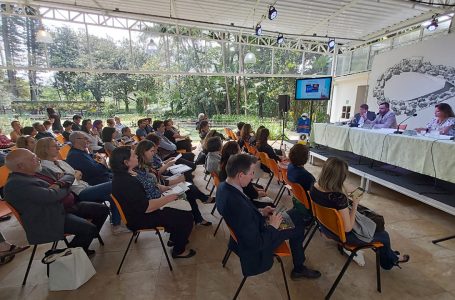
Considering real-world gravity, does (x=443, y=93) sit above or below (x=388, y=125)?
above

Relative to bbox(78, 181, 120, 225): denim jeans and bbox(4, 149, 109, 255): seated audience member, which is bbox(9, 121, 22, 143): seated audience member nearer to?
bbox(78, 181, 120, 225): denim jeans

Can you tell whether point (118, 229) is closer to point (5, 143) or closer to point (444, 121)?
point (5, 143)

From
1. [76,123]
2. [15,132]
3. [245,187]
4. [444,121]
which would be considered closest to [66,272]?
[245,187]

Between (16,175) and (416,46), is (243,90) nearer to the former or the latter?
(416,46)

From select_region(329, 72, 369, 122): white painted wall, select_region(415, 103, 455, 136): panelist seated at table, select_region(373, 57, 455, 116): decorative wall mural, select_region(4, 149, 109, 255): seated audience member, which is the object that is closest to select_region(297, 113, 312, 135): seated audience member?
select_region(373, 57, 455, 116): decorative wall mural

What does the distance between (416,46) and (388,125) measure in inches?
144

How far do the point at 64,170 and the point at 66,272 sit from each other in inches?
40.7

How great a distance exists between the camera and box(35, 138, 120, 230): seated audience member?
7.88ft

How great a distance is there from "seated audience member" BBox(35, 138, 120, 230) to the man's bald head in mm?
419

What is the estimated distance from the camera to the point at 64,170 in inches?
97.4

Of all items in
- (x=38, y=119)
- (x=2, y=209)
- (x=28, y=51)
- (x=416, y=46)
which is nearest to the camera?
(x=2, y=209)

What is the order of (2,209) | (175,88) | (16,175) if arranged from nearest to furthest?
(16,175) → (2,209) → (175,88)

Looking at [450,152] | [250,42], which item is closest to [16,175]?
[450,152]

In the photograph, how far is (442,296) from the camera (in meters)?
1.93
